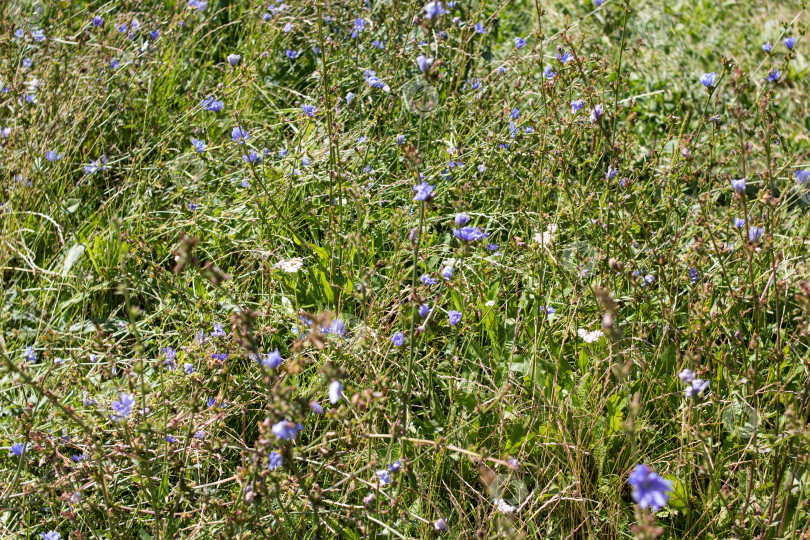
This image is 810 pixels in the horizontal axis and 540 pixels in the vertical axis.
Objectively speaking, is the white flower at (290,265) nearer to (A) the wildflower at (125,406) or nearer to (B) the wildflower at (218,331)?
(B) the wildflower at (218,331)

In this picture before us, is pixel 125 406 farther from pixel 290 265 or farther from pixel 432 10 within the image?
pixel 432 10

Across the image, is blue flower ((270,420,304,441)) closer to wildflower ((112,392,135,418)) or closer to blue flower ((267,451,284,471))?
blue flower ((267,451,284,471))

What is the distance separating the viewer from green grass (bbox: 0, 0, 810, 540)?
1758 mm

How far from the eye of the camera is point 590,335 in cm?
217

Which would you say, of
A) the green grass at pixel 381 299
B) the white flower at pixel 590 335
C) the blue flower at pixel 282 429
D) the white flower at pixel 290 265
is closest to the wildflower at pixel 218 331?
the green grass at pixel 381 299

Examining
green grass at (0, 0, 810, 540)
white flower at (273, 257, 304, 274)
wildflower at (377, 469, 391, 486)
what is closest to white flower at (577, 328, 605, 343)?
green grass at (0, 0, 810, 540)

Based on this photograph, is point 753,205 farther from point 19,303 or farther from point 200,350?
point 19,303

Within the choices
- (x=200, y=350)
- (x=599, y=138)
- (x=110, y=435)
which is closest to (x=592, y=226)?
(x=599, y=138)

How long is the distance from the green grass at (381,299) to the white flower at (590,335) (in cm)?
4

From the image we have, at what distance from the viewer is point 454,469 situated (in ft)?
6.34

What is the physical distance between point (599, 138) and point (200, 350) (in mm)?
1698

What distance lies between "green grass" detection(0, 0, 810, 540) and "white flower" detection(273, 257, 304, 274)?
8cm

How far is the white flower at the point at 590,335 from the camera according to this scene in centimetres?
215

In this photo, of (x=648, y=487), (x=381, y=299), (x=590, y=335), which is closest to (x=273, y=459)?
(x=648, y=487)
